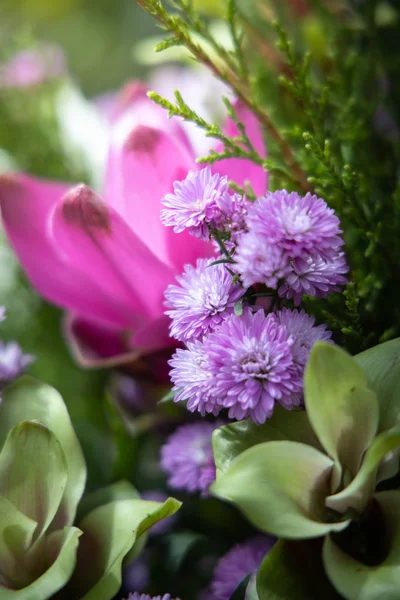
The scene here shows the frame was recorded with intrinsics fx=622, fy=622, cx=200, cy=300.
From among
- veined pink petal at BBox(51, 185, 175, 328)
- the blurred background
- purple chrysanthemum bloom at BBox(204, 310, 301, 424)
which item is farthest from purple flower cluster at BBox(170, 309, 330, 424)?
the blurred background

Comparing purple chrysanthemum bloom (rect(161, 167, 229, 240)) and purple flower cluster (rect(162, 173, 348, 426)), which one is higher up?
purple chrysanthemum bloom (rect(161, 167, 229, 240))

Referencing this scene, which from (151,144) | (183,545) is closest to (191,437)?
(183,545)

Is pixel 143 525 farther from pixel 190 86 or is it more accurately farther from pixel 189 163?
pixel 190 86

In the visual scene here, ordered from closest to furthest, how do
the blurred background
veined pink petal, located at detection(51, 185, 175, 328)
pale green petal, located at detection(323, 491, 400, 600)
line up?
pale green petal, located at detection(323, 491, 400, 600)
veined pink petal, located at detection(51, 185, 175, 328)
the blurred background

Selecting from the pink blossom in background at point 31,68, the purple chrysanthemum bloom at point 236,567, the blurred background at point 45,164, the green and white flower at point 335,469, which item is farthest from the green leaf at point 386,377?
the pink blossom in background at point 31,68

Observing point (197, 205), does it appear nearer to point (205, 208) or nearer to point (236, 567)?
point (205, 208)

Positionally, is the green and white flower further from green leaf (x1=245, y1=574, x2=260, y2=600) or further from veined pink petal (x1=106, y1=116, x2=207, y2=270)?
veined pink petal (x1=106, y1=116, x2=207, y2=270)

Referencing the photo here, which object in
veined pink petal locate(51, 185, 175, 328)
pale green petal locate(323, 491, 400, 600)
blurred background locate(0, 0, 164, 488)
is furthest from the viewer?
blurred background locate(0, 0, 164, 488)

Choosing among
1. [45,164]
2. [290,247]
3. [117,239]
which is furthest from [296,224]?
[45,164]
